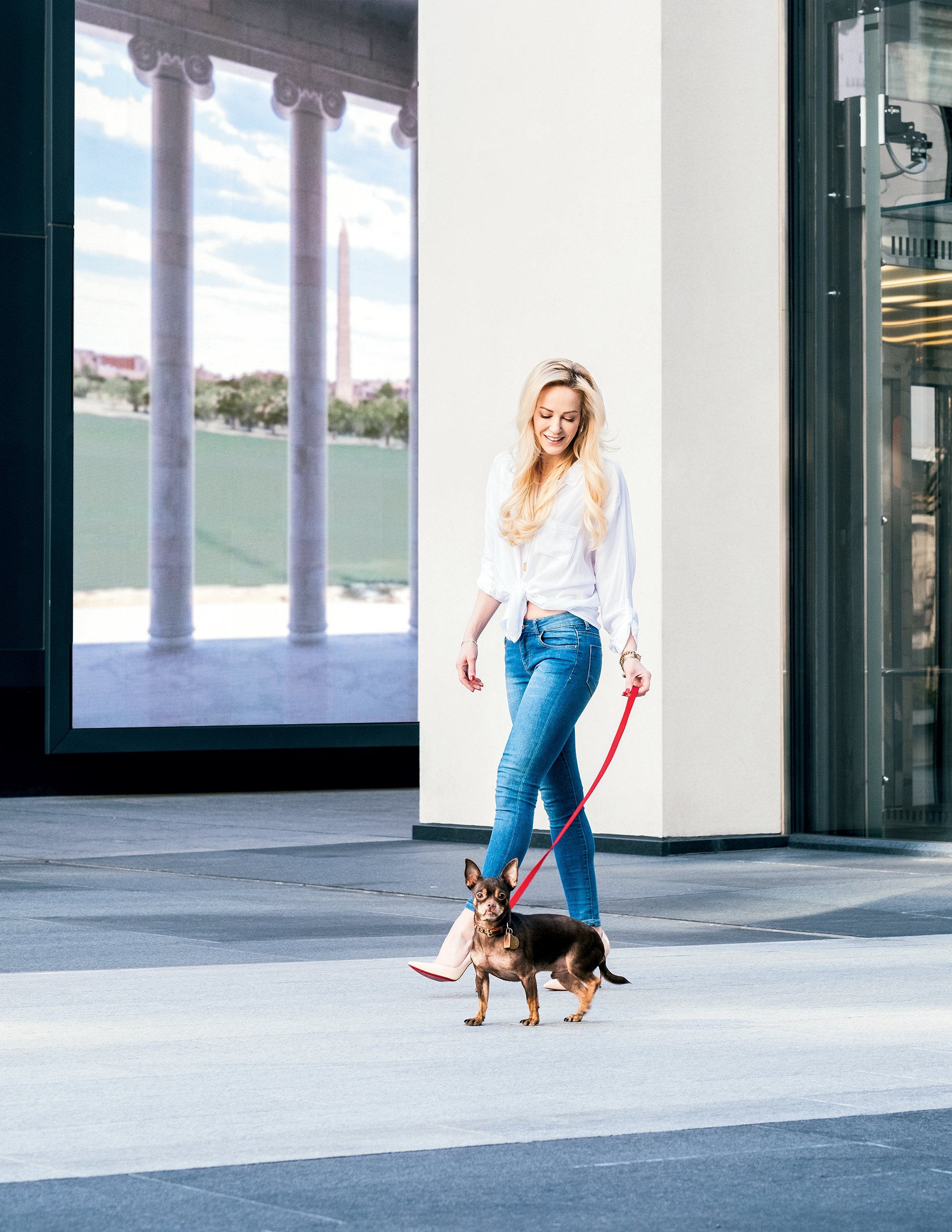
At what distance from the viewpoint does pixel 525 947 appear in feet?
17.9

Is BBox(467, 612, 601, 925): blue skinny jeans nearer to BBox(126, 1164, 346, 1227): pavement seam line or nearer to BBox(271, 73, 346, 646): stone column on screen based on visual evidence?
BBox(126, 1164, 346, 1227): pavement seam line

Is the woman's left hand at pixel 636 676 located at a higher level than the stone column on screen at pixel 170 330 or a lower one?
lower

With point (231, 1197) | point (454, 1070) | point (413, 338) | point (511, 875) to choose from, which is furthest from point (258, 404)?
point (231, 1197)

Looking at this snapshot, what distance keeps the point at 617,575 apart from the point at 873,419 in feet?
19.2

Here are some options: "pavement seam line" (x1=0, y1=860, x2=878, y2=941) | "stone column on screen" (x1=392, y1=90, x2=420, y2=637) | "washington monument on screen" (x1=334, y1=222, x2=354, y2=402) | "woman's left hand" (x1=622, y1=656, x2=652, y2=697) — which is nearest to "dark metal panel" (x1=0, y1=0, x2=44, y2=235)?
"washington monument on screen" (x1=334, y1=222, x2=354, y2=402)

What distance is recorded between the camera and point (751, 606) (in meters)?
11.5

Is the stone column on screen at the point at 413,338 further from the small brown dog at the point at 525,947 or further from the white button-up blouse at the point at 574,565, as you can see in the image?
the small brown dog at the point at 525,947

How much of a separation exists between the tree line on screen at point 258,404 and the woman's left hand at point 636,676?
450 inches

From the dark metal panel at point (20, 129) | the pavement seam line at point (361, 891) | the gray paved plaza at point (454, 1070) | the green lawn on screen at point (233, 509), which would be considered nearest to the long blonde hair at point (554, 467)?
the gray paved plaza at point (454, 1070)

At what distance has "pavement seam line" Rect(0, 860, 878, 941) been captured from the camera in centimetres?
793

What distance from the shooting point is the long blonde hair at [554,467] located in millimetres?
6164

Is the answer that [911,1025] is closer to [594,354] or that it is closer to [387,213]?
[594,354]

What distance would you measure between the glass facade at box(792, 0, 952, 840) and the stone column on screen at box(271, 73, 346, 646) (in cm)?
660

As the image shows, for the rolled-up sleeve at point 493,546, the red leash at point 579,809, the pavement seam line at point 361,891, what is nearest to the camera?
the red leash at point 579,809
